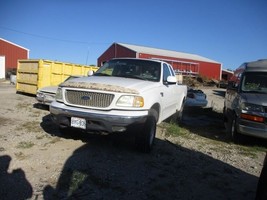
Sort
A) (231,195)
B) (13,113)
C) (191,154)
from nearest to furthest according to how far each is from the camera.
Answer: (231,195)
(191,154)
(13,113)

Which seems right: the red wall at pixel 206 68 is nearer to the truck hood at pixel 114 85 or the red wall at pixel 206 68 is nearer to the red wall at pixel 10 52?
the red wall at pixel 10 52

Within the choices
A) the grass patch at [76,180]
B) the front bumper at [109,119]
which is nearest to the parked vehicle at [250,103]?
the front bumper at [109,119]

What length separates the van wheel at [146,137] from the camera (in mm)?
5672

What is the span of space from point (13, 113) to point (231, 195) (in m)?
7.45

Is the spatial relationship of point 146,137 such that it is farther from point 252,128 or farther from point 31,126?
point 31,126

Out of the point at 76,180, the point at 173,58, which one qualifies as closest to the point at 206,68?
the point at 173,58

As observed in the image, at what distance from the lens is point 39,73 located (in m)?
14.3

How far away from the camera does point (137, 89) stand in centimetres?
561

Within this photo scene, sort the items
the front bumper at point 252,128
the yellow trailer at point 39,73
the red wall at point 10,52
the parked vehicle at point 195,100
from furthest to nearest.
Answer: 1. the red wall at point 10,52
2. the yellow trailer at point 39,73
3. the parked vehicle at point 195,100
4. the front bumper at point 252,128

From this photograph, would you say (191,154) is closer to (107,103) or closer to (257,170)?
(257,170)

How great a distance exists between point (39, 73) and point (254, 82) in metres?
9.57

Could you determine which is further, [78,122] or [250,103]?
[250,103]

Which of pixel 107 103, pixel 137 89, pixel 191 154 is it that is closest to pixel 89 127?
pixel 107 103

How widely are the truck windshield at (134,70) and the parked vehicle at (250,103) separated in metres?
2.22
